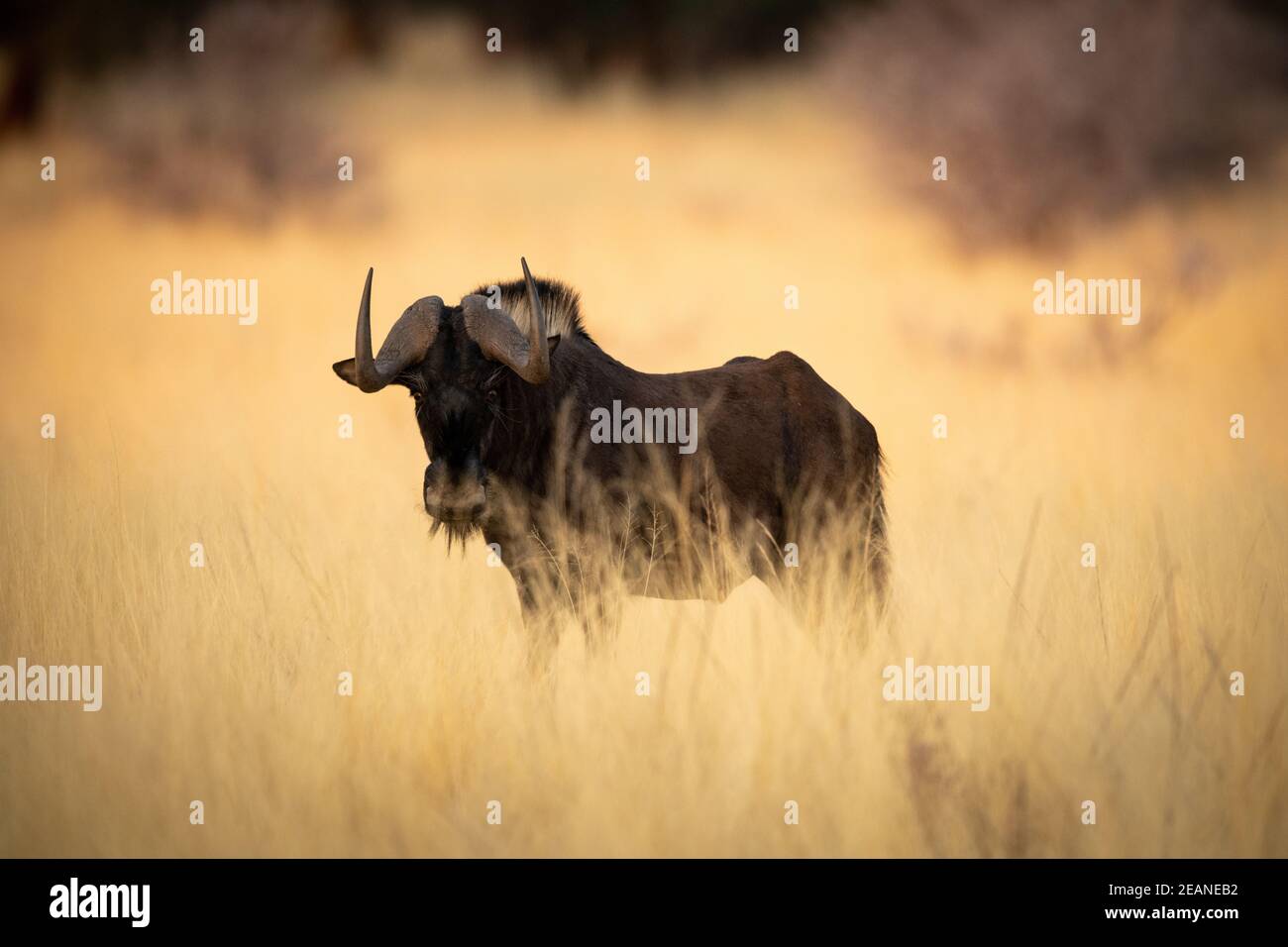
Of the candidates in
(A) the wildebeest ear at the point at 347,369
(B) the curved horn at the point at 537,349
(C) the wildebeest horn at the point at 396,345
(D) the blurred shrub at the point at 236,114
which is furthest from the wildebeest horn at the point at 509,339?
(D) the blurred shrub at the point at 236,114

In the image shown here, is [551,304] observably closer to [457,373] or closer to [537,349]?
[537,349]

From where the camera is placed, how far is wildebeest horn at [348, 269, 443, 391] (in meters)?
6.55

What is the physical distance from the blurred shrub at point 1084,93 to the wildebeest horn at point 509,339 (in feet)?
43.6

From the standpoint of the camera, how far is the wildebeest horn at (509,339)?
21.4 feet

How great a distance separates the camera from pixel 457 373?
654 cm

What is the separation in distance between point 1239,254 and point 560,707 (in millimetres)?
13303

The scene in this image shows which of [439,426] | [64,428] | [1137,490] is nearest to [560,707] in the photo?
[439,426]

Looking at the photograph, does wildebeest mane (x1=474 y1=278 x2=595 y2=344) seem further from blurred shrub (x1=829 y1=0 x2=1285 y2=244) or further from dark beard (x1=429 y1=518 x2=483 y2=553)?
blurred shrub (x1=829 y1=0 x2=1285 y2=244)

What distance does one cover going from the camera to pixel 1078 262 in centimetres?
1683

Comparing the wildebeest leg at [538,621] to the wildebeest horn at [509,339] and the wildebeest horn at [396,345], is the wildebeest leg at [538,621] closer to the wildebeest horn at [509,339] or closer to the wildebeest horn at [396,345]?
the wildebeest horn at [509,339]

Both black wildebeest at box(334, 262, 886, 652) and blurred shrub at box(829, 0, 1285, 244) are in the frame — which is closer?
black wildebeest at box(334, 262, 886, 652)

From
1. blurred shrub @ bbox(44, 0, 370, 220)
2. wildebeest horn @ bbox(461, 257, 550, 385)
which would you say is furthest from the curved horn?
blurred shrub @ bbox(44, 0, 370, 220)

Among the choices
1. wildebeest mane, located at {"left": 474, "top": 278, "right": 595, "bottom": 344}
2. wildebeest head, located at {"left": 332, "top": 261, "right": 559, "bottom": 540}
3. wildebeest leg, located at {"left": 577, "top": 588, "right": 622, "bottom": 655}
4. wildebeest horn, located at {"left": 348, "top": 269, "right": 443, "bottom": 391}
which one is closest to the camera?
wildebeest head, located at {"left": 332, "top": 261, "right": 559, "bottom": 540}
